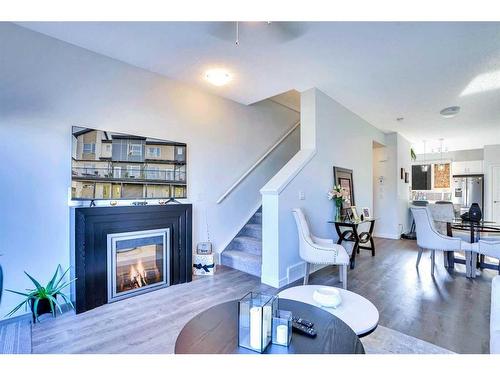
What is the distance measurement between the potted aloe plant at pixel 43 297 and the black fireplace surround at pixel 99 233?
18 cm

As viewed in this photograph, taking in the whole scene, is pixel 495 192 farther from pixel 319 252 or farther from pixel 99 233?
pixel 99 233

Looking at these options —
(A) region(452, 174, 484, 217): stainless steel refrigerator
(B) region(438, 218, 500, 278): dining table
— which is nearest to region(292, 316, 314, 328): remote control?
(B) region(438, 218, 500, 278): dining table

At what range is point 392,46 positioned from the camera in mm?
2453

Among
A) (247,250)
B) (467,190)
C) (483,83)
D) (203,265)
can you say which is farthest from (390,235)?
(203,265)

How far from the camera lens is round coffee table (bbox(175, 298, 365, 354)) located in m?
1.10

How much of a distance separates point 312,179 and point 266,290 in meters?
1.64

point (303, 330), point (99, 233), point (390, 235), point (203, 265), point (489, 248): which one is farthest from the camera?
point (390, 235)

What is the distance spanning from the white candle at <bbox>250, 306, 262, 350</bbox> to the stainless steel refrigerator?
8525mm

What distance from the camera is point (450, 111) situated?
4344mm

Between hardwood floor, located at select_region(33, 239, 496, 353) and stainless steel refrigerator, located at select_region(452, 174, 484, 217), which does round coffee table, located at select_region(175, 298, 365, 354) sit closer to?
hardwood floor, located at select_region(33, 239, 496, 353)

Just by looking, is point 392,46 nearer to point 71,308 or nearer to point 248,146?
point 248,146

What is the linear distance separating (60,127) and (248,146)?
105 inches

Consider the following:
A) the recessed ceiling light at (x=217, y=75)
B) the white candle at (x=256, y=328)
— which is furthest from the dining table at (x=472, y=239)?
the recessed ceiling light at (x=217, y=75)
